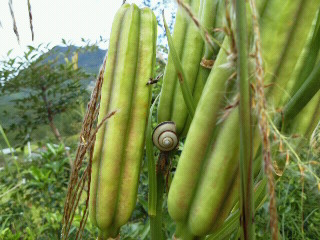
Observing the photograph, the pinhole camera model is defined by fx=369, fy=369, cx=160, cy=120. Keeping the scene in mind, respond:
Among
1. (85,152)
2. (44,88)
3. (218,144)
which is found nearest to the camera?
(218,144)

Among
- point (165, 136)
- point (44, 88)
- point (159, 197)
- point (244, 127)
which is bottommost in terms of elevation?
point (44, 88)

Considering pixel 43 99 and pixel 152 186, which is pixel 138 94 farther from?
pixel 43 99

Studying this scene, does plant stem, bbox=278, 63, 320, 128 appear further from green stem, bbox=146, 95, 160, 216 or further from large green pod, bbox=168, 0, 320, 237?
green stem, bbox=146, 95, 160, 216

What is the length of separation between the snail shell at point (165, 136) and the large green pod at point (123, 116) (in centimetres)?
2

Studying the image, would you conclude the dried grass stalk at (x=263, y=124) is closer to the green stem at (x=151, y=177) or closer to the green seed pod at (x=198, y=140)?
the green seed pod at (x=198, y=140)

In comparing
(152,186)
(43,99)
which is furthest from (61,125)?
(152,186)

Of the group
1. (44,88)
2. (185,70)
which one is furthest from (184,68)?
(44,88)

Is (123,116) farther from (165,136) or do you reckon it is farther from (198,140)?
(198,140)

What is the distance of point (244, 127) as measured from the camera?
287mm

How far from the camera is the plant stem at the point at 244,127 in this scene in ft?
0.91

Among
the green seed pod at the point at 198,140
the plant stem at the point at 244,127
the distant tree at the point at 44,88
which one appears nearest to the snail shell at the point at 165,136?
the green seed pod at the point at 198,140

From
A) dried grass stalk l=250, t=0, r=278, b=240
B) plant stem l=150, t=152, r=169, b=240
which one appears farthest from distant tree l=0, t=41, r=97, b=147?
dried grass stalk l=250, t=0, r=278, b=240

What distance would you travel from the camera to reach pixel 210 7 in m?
0.46

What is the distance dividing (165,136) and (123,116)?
0.22ft
